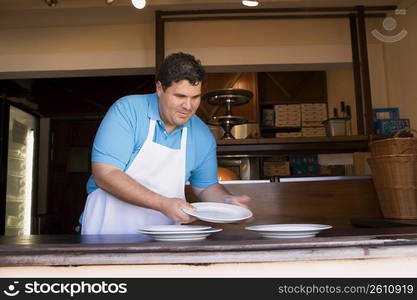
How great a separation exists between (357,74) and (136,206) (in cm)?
299

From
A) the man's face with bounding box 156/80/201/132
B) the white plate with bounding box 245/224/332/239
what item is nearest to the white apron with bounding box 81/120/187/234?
the man's face with bounding box 156/80/201/132

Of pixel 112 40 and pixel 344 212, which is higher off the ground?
pixel 112 40

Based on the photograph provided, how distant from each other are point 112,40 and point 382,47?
2809mm

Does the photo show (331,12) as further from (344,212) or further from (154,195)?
(154,195)

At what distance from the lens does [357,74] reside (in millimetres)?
4117

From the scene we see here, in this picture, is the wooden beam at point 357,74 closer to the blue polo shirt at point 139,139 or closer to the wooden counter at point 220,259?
the blue polo shirt at point 139,139

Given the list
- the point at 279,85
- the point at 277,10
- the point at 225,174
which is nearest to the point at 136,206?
the point at 225,174

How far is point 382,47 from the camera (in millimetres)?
4516

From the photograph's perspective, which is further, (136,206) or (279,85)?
(279,85)

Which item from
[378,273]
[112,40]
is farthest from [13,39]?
[378,273]

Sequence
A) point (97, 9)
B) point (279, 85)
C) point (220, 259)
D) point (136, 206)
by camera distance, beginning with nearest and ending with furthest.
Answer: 1. point (220, 259)
2. point (136, 206)
3. point (97, 9)
4. point (279, 85)

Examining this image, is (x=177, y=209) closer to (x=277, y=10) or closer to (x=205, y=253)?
(x=205, y=253)

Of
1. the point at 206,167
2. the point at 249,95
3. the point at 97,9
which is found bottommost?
the point at 206,167

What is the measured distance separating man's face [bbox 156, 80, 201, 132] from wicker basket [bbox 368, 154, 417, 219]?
123 centimetres
